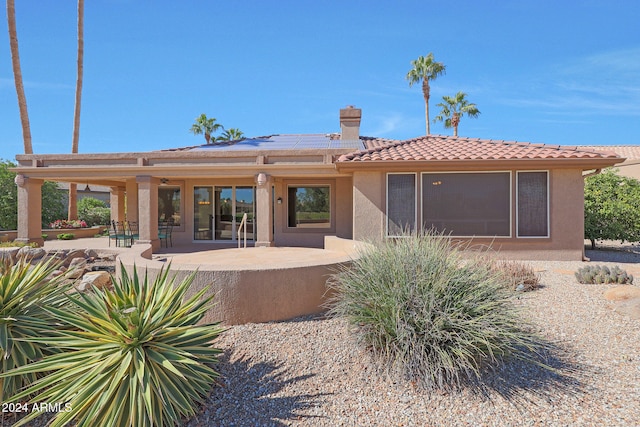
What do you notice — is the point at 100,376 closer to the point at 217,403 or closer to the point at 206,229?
the point at 217,403

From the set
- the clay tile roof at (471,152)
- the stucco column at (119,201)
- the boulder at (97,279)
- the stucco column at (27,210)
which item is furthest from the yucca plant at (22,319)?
the stucco column at (119,201)

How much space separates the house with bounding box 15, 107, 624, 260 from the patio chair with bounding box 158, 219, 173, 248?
46 centimetres

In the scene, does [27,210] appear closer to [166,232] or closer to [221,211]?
[166,232]

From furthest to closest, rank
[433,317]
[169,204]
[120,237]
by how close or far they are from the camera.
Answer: [169,204] < [120,237] < [433,317]

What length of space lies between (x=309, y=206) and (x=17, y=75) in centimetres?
2156

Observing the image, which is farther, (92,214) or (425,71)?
(425,71)

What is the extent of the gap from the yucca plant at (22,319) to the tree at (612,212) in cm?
1749

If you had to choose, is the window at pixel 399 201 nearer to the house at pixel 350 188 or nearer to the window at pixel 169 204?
the house at pixel 350 188

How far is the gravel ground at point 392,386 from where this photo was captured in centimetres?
380

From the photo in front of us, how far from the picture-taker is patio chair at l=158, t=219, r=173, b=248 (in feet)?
50.6

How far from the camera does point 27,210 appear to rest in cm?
1530

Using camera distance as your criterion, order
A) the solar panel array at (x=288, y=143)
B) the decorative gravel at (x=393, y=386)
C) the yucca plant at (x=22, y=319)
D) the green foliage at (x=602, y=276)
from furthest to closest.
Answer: the solar panel array at (x=288, y=143) → the green foliage at (x=602, y=276) → the yucca plant at (x=22, y=319) → the decorative gravel at (x=393, y=386)

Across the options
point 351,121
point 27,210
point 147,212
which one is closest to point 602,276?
point 351,121

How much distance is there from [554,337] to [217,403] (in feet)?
15.9
